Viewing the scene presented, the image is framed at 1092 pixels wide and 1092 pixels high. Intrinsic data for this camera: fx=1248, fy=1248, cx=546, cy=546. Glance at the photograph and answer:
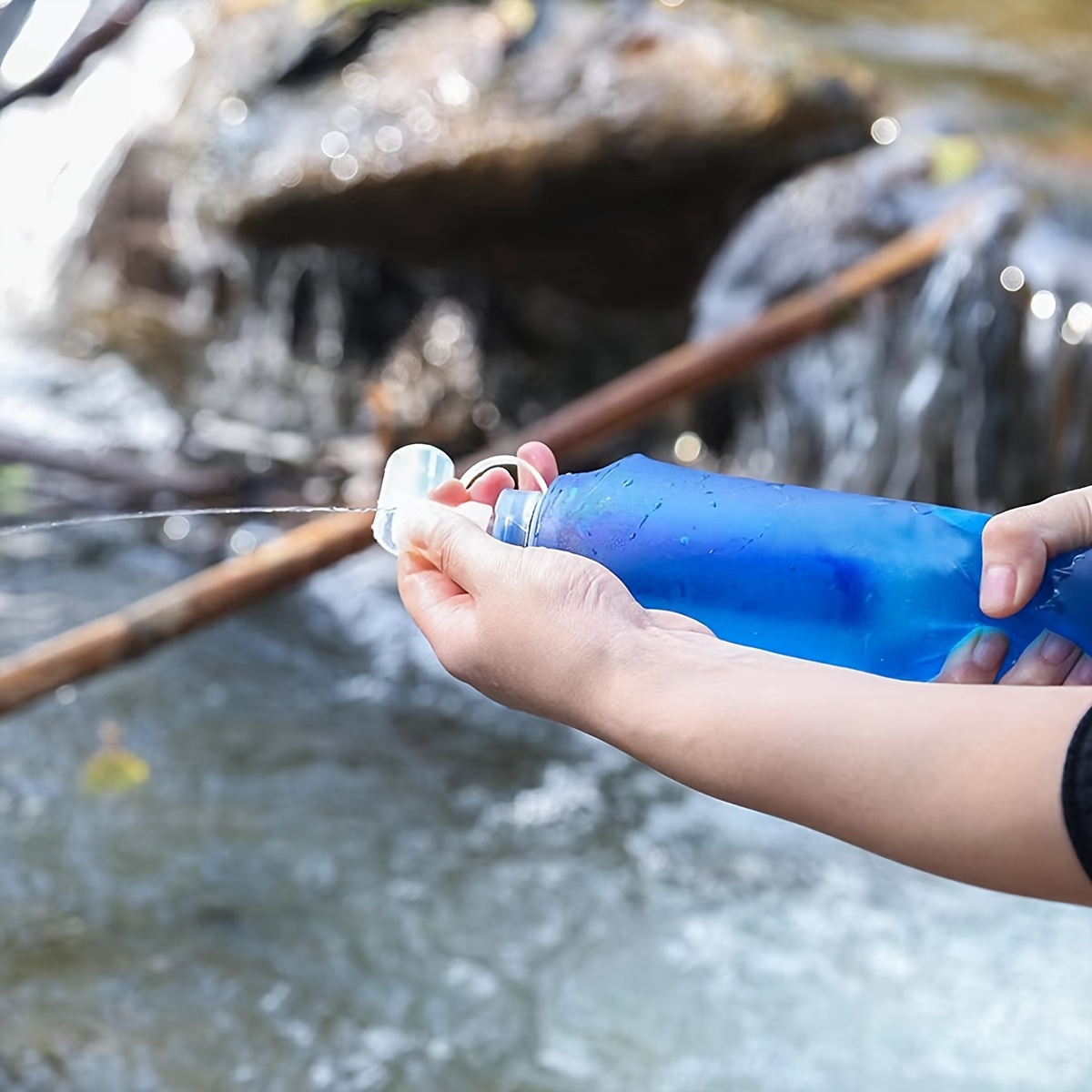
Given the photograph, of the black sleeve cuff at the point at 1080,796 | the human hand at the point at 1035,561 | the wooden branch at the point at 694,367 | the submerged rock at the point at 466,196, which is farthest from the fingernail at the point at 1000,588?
the submerged rock at the point at 466,196

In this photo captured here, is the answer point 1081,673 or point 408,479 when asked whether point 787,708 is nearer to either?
point 1081,673

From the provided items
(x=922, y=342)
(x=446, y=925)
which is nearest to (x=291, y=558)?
(x=446, y=925)

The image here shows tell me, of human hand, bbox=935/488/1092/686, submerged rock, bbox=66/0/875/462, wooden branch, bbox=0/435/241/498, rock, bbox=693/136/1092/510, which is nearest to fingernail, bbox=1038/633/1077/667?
human hand, bbox=935/488/1092/686

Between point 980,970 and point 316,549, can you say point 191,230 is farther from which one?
point 980,970

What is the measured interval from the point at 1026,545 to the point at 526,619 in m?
0.47

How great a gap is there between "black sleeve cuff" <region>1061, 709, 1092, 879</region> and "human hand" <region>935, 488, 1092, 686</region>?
31 cm

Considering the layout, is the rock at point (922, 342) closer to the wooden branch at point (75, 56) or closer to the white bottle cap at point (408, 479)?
the wooden branch at point (75, 56)

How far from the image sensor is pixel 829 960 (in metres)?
2.91

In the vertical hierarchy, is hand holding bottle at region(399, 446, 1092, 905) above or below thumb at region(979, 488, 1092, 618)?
below

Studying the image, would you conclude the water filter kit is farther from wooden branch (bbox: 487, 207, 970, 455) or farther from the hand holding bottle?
wooden branch (bbox: 487, 207, 970, 455)

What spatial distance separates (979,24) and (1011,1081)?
18.4 feet

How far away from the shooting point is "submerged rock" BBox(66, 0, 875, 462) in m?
4.98

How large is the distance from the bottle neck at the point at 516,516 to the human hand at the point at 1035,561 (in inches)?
17.5

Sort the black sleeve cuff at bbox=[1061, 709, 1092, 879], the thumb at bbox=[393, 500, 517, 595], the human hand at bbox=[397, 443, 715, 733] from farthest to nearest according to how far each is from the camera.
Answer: the thumb at bbox=[393, 500, 517, 595]
the human hand at bbox=[397, 443, 715, 733]
the black sleeve cuff at bbox=[1061, 709, 1092, 879]
